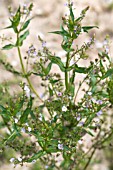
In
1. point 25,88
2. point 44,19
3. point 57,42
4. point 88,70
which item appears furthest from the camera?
point 44,19

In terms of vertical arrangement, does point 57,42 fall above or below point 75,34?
above

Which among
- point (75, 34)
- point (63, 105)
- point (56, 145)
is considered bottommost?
point (56, 145)

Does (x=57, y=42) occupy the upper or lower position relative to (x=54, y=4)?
Answer: lower

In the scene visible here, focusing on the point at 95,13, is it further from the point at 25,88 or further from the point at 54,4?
the point at 25,88

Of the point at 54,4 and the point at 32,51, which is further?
the point at 54,4

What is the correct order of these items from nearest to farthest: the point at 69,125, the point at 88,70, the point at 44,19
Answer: the point at 88,70
the point at 69,125
the point at 44,19

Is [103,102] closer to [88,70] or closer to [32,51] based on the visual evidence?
[88,70]

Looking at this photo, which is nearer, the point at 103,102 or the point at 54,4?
the point at 103,102

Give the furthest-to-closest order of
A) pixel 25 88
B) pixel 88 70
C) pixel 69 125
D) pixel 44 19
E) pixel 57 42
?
pixel 44 19 → pixel 57 42 → pixel 69 125 → pixel 88 70 → pixel 25 88

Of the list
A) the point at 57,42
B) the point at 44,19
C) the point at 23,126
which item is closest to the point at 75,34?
the point at 23,126

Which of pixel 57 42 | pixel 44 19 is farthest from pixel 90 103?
pixel 44 19
